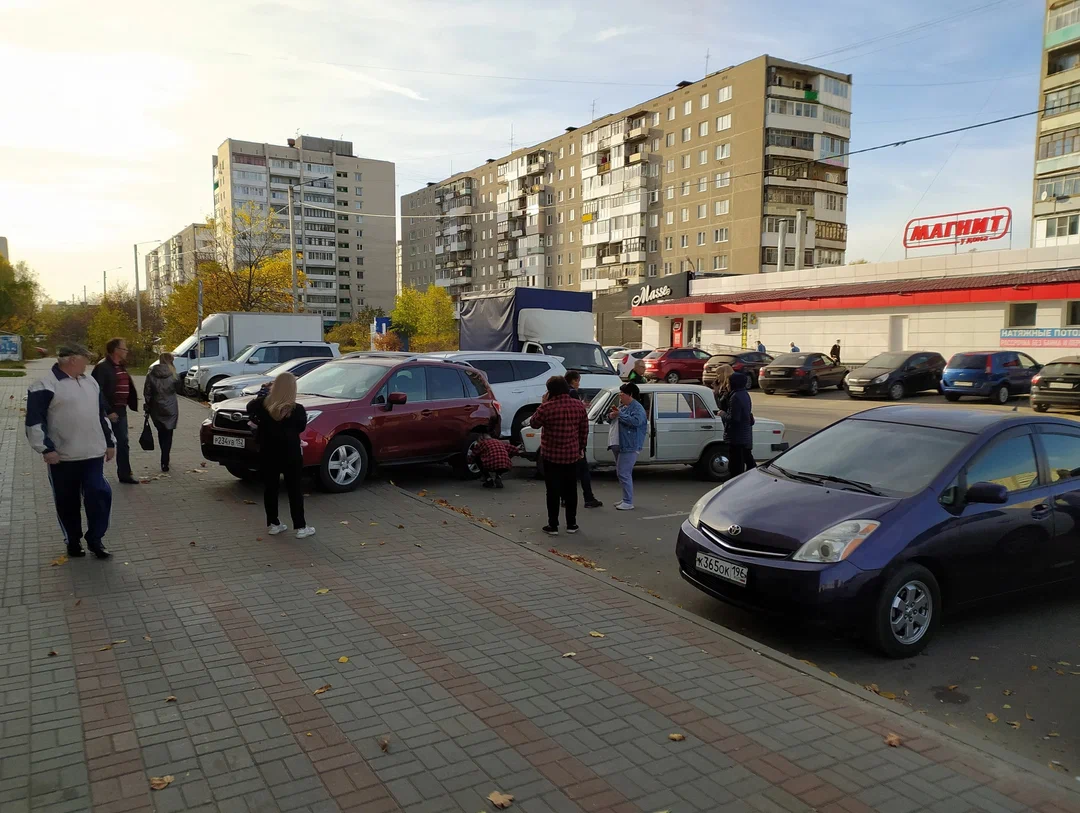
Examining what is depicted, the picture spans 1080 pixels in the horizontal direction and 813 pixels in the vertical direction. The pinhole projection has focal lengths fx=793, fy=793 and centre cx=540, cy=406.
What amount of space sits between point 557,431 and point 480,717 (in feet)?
14.3

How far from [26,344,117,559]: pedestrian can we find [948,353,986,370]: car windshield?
26.0 metres

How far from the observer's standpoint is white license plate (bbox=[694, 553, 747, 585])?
5.32 m

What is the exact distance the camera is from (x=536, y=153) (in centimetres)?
9138

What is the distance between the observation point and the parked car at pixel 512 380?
14.3 m

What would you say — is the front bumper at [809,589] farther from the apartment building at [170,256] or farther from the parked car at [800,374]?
the apartment building at [170,256]

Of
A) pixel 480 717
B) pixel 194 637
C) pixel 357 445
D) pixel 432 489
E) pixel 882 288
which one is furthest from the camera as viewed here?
pixel 882 288

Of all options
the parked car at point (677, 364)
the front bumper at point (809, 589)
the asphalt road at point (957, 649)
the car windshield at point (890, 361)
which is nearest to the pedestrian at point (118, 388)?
the asphalt road at point (957, 649)

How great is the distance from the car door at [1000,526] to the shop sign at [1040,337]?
28.3 metres

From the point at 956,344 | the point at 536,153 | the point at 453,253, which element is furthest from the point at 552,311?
the point at 453,253

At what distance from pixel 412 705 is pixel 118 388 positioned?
299 inches

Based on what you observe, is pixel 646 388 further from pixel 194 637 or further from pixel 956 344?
pixel 956 344

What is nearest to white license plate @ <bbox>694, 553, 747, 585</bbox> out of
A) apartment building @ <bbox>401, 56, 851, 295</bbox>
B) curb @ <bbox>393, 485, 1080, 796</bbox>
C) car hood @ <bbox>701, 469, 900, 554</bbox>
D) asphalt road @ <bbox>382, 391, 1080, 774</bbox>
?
car hood @ <bbox>701, 469, 900, 554</bbox>

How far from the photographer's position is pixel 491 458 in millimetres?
11008

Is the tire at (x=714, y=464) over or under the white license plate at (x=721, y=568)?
under
